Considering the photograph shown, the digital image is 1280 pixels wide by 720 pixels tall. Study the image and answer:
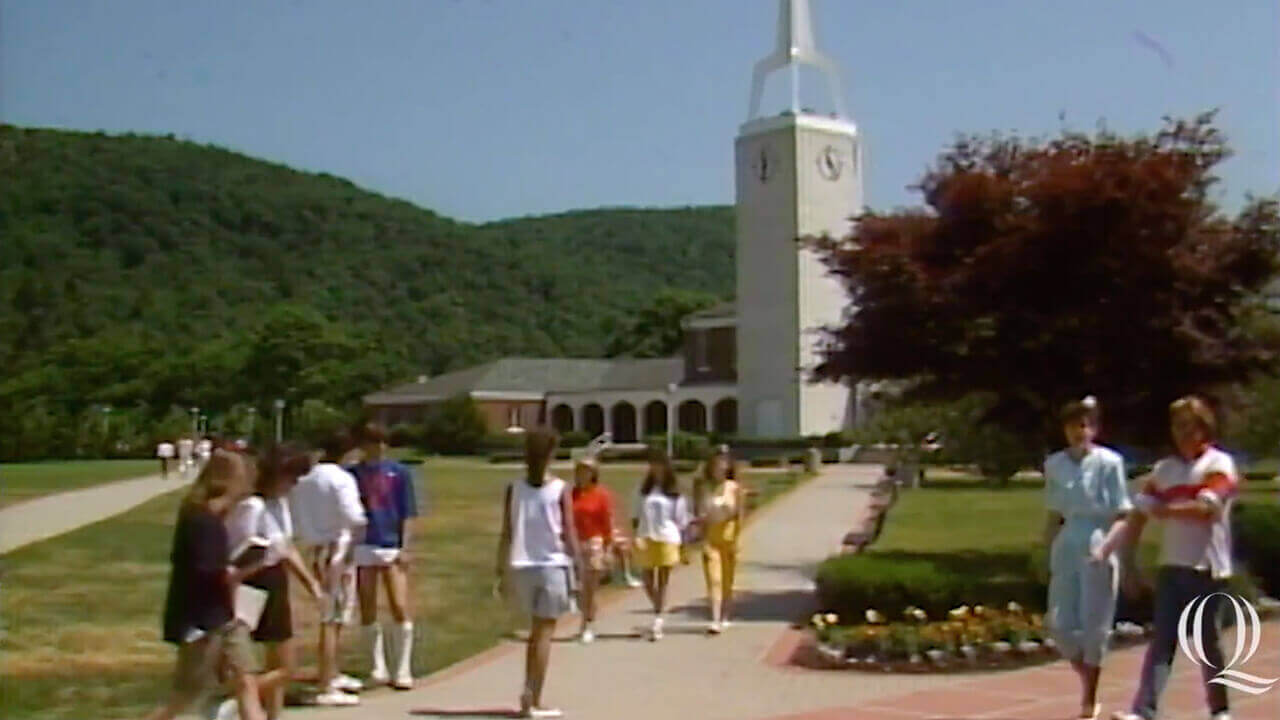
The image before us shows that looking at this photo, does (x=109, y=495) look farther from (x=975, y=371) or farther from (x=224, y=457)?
(x=224, y=457)

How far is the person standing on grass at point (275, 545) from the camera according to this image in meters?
7.55

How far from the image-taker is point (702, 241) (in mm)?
154875

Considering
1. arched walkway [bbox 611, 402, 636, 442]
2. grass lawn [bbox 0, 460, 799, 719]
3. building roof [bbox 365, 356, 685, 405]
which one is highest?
building roof [bbox 365, 356, 685, 405]

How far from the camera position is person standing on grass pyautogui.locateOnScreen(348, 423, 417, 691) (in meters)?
9.73

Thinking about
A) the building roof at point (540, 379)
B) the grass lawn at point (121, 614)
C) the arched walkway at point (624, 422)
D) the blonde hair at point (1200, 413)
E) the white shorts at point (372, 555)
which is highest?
the building roof at point (540, 379)

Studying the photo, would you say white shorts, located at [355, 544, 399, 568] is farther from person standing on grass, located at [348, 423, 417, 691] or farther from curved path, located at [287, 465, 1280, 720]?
curved path, located at [287, 465, 1280, 720]

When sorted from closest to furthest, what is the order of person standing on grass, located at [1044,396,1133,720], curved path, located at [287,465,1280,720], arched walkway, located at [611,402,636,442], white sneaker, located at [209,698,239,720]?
white sneaker, located at [209,698,239,720] → person standing on grass, located at [1044,396,1133,720] → curved path, located at [287,465,1280,720] → arched walkway, located at [611,402,636,442]

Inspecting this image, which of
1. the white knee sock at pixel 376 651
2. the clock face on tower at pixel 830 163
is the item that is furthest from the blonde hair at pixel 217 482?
the clock face on tower at pixel 830 163

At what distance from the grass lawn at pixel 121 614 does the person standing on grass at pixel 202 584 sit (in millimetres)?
2643

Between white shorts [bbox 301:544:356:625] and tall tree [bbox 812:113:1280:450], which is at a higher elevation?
tall tree [bbox 812:113:1280:450]

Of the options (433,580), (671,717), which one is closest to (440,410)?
(433,580)

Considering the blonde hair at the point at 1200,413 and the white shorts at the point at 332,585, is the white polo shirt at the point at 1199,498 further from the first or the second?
the white shorts at the point at 332,585

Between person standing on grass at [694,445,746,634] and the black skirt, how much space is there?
17.6ft

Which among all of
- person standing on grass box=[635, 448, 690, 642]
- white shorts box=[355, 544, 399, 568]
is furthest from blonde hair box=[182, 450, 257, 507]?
person standing on grass box=[635, 448, 690, 642]
